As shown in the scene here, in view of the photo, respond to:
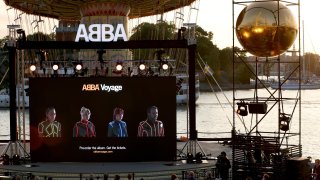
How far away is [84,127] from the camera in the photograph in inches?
1099

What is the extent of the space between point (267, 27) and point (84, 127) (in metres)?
11.8

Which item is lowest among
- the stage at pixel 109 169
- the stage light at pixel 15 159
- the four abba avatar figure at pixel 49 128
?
A: the stage at pixel 109 169

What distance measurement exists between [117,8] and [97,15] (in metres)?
1.27

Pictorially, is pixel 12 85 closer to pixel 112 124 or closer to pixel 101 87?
pixel 101 87

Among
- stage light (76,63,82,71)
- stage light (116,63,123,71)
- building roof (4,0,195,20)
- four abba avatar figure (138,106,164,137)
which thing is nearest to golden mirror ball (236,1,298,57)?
→ four abba avatar figure (138,106,164,137)

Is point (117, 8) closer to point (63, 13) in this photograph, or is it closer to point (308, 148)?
point (63, 13)

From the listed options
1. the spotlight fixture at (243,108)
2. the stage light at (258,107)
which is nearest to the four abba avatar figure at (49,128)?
the spotlight fixture at (243,108)

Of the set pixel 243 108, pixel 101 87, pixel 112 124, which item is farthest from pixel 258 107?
pixel 101 87

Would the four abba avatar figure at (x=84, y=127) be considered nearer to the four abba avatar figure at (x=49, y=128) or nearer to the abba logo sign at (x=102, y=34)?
the four abba avatar figure at (x=49, y=128)

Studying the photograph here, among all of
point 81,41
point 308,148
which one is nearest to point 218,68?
point 308,148

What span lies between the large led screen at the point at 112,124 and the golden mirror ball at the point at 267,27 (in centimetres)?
838

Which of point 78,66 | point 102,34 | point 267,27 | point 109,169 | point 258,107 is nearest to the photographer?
point 267,27

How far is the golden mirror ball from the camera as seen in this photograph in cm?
1938

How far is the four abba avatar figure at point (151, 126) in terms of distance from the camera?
27844 millimetres
